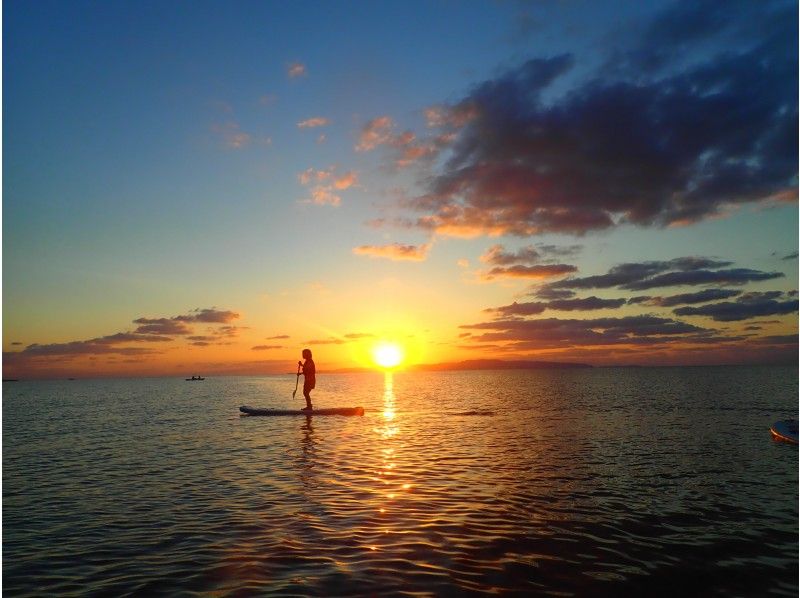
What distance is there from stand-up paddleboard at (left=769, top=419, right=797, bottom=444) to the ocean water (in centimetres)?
64

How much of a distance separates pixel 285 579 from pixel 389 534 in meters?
3.50

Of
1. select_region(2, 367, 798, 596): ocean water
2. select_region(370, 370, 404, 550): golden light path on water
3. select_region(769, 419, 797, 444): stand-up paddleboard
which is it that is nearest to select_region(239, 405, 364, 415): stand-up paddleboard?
select_region(370, 370, 404, 550): golden light path on water

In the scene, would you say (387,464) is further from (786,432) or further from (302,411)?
(302,411)

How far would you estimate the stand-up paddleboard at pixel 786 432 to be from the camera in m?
29.3

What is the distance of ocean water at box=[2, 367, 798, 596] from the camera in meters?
10.9

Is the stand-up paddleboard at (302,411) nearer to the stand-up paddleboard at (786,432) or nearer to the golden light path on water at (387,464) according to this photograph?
the golden light path on water at (387,464)

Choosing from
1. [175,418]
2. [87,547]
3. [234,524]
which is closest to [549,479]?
[234,524]

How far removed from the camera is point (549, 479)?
68.5ft

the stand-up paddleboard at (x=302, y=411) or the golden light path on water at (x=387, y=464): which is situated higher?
the stand-up paddleboard at (x=302, y=411)

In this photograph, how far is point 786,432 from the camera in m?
30.1

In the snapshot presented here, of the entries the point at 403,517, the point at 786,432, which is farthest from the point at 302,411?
the point at 786,432

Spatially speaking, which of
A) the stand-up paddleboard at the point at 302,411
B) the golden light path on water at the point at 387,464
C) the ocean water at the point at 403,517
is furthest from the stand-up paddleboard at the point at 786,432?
the stand-up paddleboard at the point at 302,411

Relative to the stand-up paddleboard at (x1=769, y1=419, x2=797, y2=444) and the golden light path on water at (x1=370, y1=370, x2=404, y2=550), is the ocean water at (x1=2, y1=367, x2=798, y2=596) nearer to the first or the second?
the golden light path on water at (x1=370, y1=370, x2=404, y2=550)

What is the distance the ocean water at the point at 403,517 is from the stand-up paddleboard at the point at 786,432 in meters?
0.64
